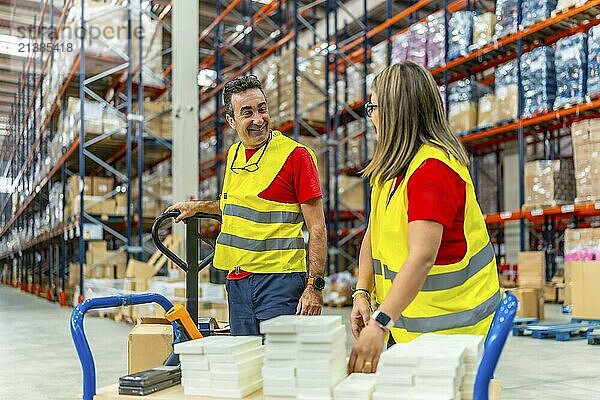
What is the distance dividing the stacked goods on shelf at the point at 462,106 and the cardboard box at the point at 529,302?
106 inches

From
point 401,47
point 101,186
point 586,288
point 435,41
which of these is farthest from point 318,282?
point 101,186

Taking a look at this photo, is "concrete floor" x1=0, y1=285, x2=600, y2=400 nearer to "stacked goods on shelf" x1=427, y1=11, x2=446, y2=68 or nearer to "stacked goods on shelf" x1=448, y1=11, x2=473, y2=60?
"stacked goods on shelf" x1=448, y1=11, x2=473, y2=60

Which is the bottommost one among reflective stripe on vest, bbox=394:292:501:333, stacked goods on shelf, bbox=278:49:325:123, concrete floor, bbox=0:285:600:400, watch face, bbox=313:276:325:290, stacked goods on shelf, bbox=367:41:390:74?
concrete floor, bbox=0:285:600:400

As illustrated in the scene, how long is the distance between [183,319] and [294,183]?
34.4 inches

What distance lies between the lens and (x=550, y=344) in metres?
6.45

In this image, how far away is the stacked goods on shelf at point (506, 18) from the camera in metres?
8.76

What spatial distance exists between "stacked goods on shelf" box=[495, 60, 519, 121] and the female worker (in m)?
7.18

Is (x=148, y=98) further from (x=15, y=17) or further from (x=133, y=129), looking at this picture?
(x=15, y=17)

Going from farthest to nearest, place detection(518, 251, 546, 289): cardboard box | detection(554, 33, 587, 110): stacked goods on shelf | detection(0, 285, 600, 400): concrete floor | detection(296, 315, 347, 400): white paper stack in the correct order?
detection(518, 251, 546, 289): cardboard box < detection(554, 33, 587, 110): stacked goods on shelf < detection(0, 285, 600, 400): concrete floor < detection(296, 315, 347, 400): white paper stack

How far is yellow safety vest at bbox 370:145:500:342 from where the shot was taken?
6.48 feet

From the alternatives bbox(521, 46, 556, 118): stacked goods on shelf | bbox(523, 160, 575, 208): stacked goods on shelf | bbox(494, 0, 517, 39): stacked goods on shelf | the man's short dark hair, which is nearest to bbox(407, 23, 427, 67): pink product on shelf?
bbox(494, 0, 517, 39): stacked goods on shelf

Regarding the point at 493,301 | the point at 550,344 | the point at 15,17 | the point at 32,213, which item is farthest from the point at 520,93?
the point at 32,213

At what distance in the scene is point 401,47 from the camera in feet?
34.9

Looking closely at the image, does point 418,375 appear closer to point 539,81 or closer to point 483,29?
point 539,81
